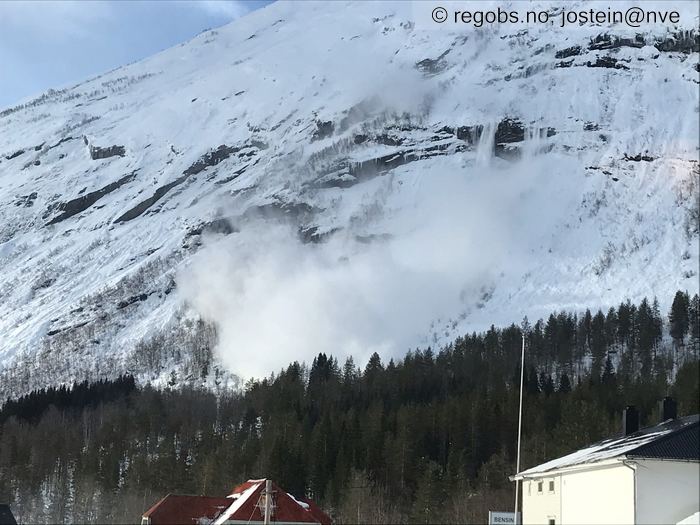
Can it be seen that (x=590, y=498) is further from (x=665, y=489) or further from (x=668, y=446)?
(x=665, y=489)

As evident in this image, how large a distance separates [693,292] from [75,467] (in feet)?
276

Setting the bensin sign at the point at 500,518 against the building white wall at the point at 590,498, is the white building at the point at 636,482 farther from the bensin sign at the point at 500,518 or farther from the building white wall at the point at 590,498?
the bensin sign at the point at 500,518

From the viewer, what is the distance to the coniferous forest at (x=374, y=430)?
77188 mm

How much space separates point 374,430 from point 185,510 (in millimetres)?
32568

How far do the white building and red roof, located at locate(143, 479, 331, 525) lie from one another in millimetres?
26433

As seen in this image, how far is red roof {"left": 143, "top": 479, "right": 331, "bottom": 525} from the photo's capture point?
5662 centimetres

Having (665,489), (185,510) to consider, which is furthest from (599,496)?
(185,510)

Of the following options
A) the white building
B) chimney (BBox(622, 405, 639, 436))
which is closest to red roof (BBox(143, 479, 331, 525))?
chimney (BBox(622, 405, 639, 436))

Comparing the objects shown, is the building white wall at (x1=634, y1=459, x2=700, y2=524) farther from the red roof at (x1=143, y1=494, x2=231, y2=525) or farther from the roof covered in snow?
the red roof at (x1=143, y1=494, x2=231, y2=525)

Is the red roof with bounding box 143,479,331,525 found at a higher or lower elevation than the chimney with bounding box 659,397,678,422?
lower

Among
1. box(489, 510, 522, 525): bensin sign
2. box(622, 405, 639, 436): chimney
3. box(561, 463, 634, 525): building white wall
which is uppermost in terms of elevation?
box(622, 405, 639, 436): chimney

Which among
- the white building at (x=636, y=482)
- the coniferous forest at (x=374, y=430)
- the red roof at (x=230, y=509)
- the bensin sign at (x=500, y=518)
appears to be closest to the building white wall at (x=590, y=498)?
the white building at (x=636, y=482)

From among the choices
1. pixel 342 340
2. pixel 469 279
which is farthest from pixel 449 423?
pixel 469 279

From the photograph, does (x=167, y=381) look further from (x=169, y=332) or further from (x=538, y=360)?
(x=538, y=360)
